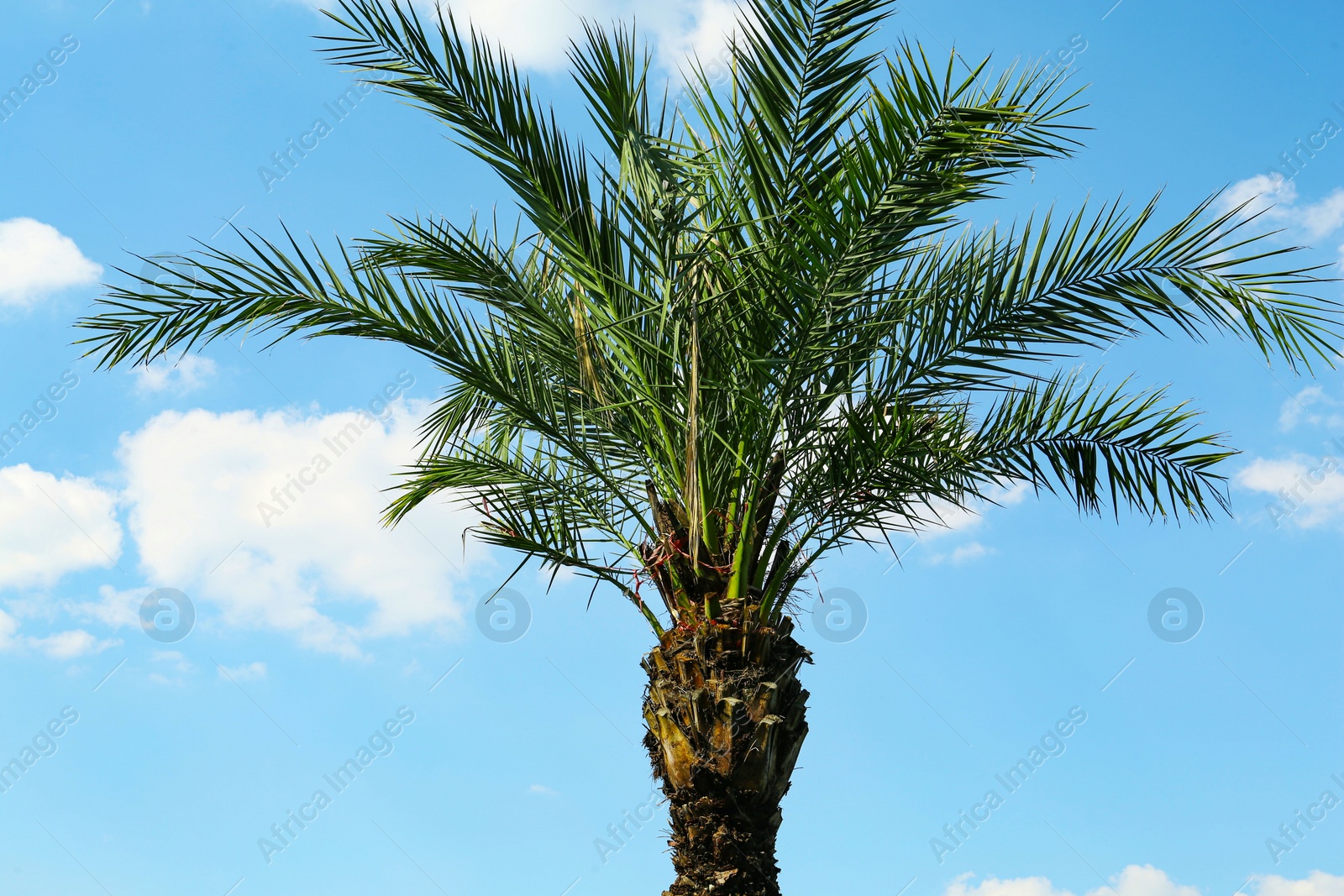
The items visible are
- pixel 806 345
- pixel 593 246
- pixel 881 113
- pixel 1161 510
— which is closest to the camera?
pixel 881 113

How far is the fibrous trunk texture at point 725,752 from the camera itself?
5.79m

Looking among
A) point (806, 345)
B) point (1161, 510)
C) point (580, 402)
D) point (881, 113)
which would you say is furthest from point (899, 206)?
point (1161, 510)

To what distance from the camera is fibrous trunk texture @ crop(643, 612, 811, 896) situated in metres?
5.79

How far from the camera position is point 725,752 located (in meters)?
5.80

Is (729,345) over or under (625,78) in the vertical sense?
under

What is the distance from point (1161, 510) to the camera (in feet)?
21.9

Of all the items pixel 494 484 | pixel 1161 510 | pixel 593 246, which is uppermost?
pixel 1161 510

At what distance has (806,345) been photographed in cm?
577

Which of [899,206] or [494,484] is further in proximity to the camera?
[494,484]

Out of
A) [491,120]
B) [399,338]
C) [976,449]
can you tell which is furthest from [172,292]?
[976,449]

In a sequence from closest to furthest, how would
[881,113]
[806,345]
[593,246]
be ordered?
[881,113], [806,345], [593,246]

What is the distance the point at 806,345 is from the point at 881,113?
1.23 m

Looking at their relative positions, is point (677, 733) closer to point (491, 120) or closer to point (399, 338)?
point (399, 338)

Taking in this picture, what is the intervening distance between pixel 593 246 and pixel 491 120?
2.96ft
